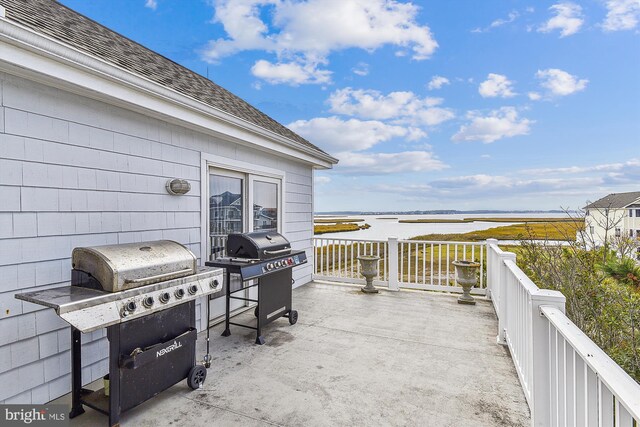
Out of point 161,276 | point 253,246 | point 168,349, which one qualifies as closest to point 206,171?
point 253,246

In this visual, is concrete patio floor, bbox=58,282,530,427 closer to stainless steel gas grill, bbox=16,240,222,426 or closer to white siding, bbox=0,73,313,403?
stainless steel gas grill, bbox=16,240,222,426

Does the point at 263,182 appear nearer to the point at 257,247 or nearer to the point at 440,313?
the point at 257,247

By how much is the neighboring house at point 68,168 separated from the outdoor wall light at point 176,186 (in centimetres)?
6

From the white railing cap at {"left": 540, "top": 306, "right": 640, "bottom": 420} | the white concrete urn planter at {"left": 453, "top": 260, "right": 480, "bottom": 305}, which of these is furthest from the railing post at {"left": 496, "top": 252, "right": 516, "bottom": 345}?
the white railing cap at {"left": 540, "top": 306, "right": 640, "bottom": 420}

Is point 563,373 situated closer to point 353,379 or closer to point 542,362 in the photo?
point 542,362

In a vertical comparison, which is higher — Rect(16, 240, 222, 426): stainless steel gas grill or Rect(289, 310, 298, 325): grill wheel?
Rect(16, 240, 222, 426): stainless steel gas grill

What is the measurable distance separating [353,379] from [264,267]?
143 cm

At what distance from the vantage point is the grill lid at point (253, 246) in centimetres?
353

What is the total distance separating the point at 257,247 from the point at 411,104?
9.03 m

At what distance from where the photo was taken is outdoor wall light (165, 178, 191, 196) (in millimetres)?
3541

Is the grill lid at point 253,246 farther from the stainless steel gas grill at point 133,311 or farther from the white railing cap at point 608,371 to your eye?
the white railing cap at point 608,371

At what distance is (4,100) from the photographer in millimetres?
2234

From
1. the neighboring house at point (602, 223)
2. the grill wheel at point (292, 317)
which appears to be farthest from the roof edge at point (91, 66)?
the neighboring house at point (602, 223)

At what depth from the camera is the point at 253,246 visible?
3.53 metres
